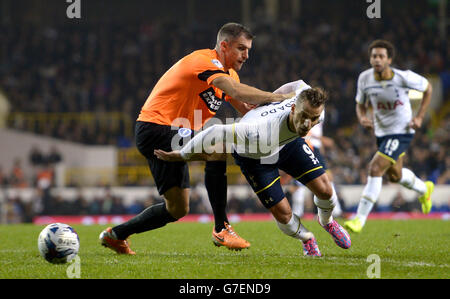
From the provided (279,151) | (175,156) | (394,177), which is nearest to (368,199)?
(394,177)

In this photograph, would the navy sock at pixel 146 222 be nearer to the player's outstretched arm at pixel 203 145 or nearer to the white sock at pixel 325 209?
the player's outstretched arm at pixel 203 145

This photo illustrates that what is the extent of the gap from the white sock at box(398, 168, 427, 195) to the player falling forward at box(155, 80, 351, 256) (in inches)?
126

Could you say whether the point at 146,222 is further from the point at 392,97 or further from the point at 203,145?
the point at 392,97

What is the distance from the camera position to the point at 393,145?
9062 mm

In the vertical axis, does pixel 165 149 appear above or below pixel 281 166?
above

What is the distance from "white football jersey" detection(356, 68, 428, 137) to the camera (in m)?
9.22

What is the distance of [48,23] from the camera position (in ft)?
93.1

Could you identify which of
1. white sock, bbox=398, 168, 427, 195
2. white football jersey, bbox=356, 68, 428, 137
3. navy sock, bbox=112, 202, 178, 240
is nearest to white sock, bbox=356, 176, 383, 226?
white sock, bbox=398, 168, 427, 195

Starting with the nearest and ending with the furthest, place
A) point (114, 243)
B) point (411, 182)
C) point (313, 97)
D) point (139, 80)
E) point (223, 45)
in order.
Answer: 1. point (313, 97)
2. point (223, 45)
3. point (114, 243)
4. point (411, 182)
5. point (139, 80)

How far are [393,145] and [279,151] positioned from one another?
3.47 meters

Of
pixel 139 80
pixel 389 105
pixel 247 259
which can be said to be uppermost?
pixel 139 80

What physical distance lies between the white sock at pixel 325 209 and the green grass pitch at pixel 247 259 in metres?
0.34

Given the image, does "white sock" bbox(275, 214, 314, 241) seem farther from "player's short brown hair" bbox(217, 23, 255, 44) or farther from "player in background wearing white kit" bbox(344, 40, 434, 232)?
"player in background wearing white kit" bbox(344, 40, 434, 232)
